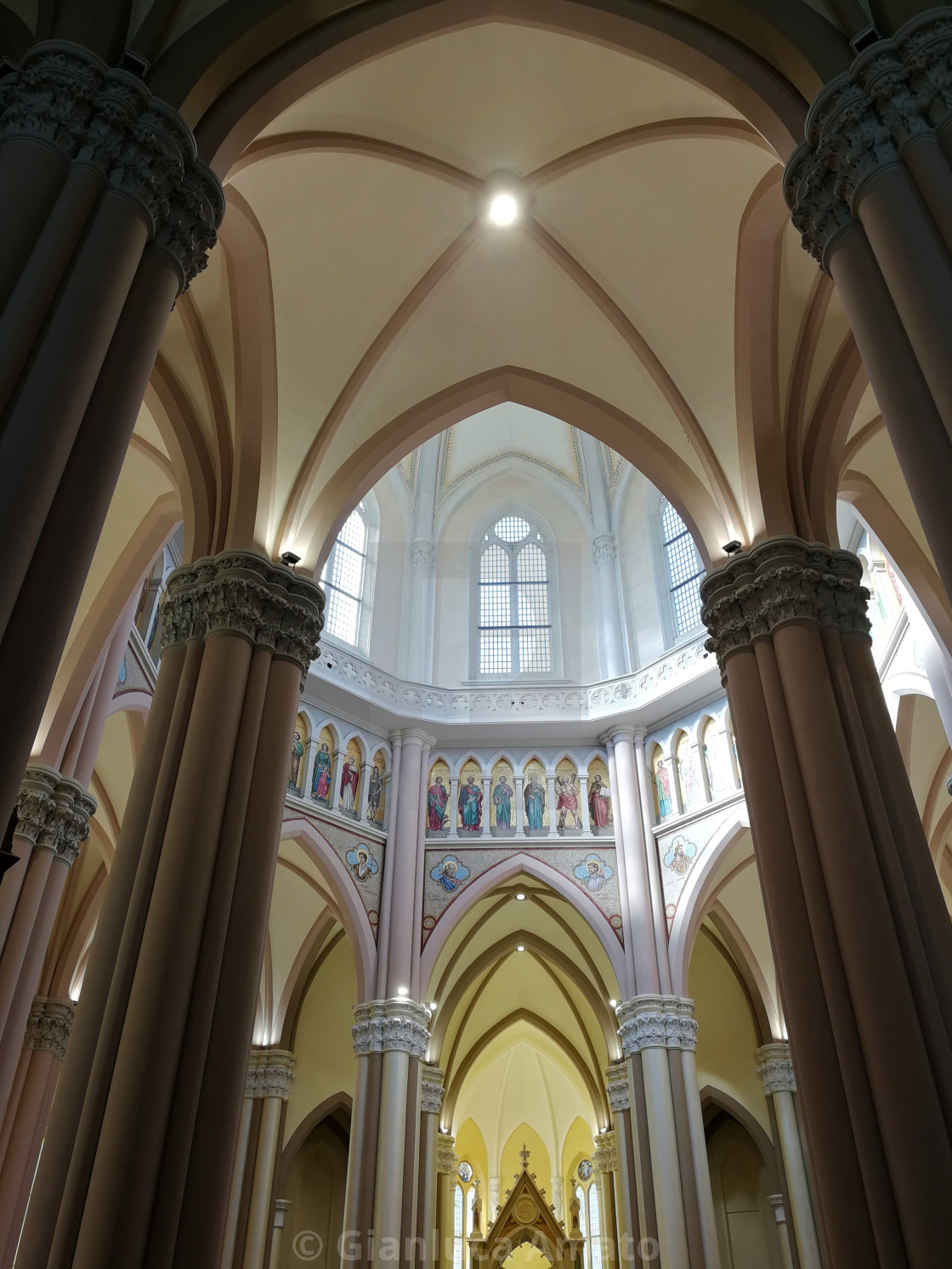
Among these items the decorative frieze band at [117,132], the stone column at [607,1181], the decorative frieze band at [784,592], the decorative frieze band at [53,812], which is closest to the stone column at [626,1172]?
the stone column at [607,1181]

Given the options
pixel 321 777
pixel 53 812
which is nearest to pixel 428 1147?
pixel 321 777

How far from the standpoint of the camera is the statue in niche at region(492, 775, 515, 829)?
17906 mm

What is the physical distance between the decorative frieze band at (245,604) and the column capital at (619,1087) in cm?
1168

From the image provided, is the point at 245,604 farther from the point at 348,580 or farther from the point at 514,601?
the point at 514,601

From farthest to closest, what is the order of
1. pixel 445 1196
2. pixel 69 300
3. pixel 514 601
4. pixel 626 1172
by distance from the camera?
1. pixel 445 1196
2. pixel 514 601
3. pixel 626 1172
4. pixel 69 300

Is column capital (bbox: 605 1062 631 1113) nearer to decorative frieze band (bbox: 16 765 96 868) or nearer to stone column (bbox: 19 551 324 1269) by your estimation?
decorative frieze band (bbox: 16 765 96 868)

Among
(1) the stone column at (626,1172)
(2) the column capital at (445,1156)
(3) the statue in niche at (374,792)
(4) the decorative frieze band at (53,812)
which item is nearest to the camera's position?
(4) the decorative frieze band at (53,812)

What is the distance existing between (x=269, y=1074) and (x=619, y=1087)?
20.6 feet

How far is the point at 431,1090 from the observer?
61.1 feet

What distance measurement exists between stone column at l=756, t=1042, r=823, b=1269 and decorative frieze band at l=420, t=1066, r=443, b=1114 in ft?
19.1

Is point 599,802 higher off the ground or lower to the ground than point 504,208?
lower

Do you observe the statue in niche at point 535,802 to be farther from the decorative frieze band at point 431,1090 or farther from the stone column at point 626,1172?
the decorative frieze band at point 431,1090

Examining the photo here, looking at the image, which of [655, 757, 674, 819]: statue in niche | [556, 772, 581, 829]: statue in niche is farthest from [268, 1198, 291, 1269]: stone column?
[655, 757, 674, 819]: statue in niche

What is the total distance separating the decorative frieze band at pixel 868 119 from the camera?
502 centimetres
